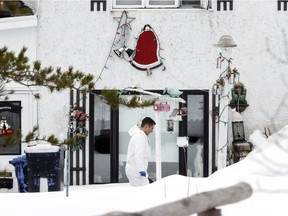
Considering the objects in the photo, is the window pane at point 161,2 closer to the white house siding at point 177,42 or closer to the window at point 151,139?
the white house siding at point 177,42

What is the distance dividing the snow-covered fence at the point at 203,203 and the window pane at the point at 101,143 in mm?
9254

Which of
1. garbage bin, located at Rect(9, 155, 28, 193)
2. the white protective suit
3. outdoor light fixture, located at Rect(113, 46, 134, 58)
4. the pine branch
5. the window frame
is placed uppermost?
the window frame

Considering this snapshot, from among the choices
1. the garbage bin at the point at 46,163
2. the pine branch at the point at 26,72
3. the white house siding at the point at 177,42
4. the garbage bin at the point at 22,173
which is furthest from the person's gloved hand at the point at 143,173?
the white house siding at the point at 177,42

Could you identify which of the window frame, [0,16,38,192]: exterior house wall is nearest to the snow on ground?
the window frame

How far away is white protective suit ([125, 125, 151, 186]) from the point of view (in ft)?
34.1

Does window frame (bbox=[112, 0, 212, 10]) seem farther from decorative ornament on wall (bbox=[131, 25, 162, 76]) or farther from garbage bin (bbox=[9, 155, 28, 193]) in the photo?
garbage bin (bbox=[9, 155, 28, 193])

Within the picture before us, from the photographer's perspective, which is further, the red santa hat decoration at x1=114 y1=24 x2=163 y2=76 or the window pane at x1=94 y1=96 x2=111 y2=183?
the window pane at x1=94 y1=96 x2=111 y2=183

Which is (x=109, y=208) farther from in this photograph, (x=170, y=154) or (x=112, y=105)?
(x=170, y=154)

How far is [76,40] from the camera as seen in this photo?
14.1m

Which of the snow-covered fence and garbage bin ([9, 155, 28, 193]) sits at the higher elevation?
the snow-covered fence

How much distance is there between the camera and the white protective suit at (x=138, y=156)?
34.1ft

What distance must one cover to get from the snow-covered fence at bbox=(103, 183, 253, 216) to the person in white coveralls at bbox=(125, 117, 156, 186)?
5.31 meters

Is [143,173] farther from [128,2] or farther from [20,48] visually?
[128,2]

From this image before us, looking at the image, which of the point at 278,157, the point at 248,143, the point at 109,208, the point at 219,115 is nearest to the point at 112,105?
the point at 109,208
